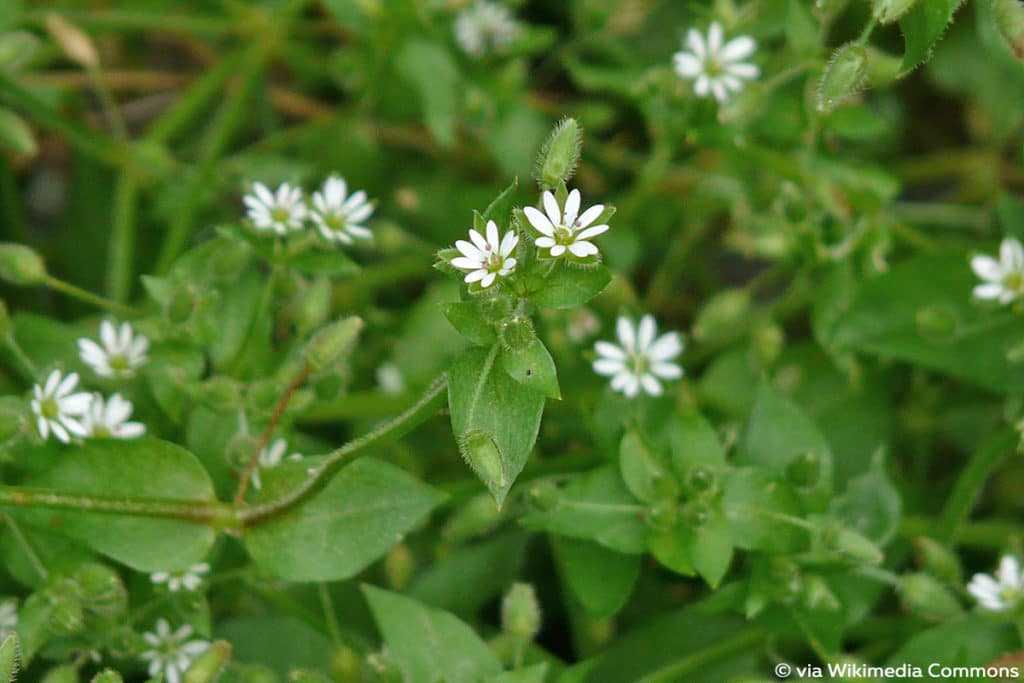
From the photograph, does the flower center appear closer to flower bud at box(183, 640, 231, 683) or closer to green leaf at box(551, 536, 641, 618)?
flower bud at box(183, 640, 231, 683)

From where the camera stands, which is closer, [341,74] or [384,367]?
[384,367]

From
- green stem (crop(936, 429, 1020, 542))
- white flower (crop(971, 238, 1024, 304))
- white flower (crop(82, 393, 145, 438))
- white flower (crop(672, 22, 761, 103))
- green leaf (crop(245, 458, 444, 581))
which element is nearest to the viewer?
green leaf (crop(245, 458, 444, 581))

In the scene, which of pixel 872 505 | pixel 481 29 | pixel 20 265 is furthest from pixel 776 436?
pixel 20 265

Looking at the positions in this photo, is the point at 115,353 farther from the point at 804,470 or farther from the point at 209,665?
the point at 804,470

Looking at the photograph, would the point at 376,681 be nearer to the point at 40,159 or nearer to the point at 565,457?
the point at 565,457

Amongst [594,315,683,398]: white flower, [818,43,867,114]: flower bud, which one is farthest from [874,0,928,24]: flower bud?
[594,315,683,398]: white flower

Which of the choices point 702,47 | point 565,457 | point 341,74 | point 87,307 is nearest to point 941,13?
point 702,47
